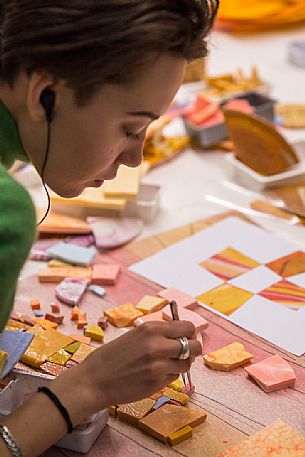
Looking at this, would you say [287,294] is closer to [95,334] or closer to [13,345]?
[95,334]

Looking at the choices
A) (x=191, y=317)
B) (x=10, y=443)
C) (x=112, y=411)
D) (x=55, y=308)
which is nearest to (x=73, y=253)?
(x=55, y=308)

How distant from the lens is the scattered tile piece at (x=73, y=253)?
3.92 feet

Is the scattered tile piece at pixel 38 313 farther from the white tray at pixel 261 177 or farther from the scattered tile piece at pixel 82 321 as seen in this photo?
the white tray at pixel 261 177

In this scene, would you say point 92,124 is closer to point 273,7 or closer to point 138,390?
point 138,390

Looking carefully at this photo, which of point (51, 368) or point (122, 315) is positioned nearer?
point (51, 368)

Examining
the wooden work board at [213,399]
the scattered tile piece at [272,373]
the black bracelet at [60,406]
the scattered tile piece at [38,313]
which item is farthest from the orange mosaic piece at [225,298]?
the black bracelet at [60,406]

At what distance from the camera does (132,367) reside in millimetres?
820

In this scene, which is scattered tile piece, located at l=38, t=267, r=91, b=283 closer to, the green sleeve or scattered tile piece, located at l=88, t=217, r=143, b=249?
scattered tile piece, located at l=88, t=217, r=143, b=249

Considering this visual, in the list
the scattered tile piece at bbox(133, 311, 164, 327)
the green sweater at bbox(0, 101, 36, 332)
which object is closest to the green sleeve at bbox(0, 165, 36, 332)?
the green sweater at bbox(0, 101, 36, 332)

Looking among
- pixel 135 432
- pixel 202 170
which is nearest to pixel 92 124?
pixel 135 432

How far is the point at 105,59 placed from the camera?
2.57 ft

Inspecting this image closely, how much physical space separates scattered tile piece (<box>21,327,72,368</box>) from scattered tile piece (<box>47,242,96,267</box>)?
0.20 m

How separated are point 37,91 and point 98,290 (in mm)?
398

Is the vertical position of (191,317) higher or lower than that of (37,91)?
lower
